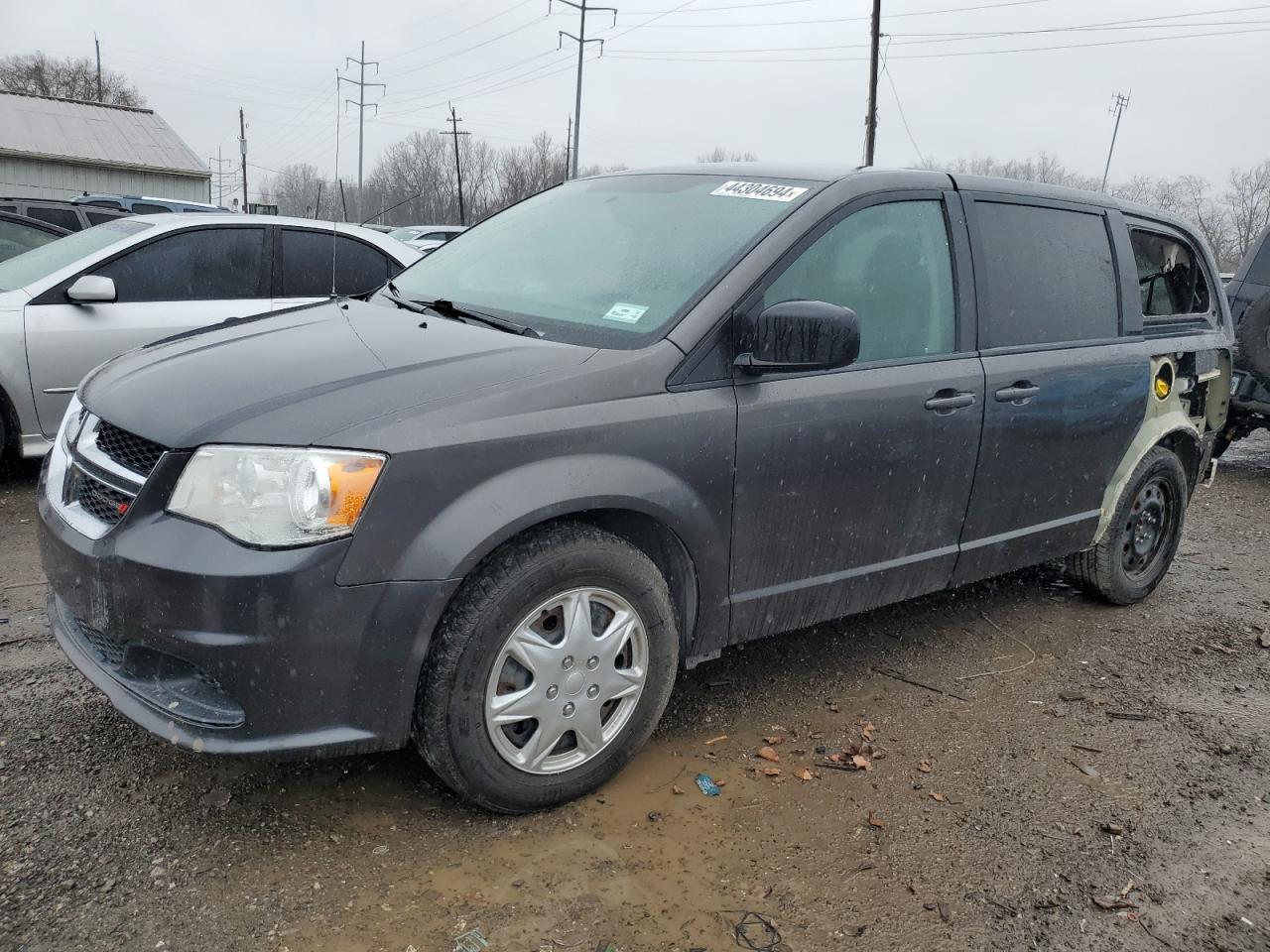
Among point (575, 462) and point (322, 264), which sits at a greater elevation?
point (322, 264)

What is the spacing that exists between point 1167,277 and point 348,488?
4.01 meters

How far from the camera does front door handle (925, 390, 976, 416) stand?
3.37 meters

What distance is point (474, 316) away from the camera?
10.3 ft

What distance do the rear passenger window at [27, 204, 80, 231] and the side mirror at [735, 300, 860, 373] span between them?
10090 mm

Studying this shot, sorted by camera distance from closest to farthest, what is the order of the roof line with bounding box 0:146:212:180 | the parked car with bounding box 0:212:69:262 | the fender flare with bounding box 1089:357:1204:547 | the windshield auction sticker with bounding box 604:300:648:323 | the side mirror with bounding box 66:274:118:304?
the windshield auction sticker with bounding box 604:300:648:323 → the fender flare with bounding box 1089:357:1204:547 → the side mirror with bounding box 66:274:118:304 → the parked car with bounding box 0:212:69:262 → the roof line with bounding box 0:146:212:180

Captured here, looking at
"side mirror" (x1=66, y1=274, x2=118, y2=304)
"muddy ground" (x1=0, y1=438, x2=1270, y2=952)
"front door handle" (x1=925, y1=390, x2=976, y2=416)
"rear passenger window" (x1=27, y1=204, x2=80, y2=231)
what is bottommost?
"muddy ground" (x1=0, y1=438, x2=1270, y2=952)

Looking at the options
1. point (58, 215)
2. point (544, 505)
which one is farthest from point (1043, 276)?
point (58, 215)

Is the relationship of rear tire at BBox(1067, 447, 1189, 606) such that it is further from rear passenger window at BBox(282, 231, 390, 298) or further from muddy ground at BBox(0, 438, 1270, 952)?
rear passenger window at BBox(282, 231, 390, 298)

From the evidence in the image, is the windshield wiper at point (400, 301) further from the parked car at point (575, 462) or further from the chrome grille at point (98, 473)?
the chrome grille at point (98, 473)

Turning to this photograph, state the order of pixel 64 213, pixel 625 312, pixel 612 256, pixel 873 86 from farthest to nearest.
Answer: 1. pixel 873 86
2. pixel 64 213
3. pixel 612 256
4. pixel 625 312

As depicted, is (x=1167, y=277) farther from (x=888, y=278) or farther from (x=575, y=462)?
(x=575, y=462)

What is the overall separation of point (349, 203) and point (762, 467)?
207ft

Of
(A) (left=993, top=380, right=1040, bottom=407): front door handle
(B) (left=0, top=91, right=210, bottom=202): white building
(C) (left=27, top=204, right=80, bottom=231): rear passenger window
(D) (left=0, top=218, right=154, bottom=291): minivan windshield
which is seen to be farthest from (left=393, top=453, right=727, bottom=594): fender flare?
(B) (left=0, top=91, right=210, bottom=202): white building

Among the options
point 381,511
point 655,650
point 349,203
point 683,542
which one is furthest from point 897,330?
point 349,203
